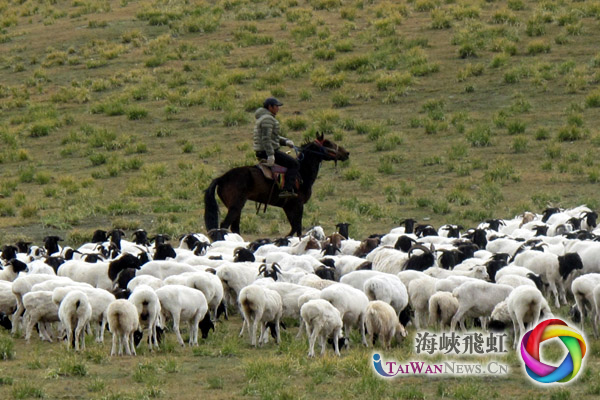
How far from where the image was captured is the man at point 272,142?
21891 millimetres

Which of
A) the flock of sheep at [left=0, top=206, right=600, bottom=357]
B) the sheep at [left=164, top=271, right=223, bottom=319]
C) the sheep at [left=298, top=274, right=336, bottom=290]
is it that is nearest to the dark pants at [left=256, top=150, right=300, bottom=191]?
the flock of sheep at [left=0, top=206, right=600, bottom=357]

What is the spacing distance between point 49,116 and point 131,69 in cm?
549

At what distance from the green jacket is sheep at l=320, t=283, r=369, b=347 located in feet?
29.5

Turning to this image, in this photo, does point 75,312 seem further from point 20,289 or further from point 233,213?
point 233,213

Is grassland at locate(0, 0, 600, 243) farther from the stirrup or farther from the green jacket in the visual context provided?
the green jacket

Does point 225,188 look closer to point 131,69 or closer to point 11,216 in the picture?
point 11,216

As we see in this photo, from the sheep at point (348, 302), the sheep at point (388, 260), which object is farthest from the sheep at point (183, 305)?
the sheep at point (388, 260)

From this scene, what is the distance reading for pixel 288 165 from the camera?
2239cm

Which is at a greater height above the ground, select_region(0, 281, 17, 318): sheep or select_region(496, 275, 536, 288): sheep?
select_region(496, 275, 536, 288): sheep

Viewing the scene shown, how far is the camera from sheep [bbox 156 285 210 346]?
43.3ft

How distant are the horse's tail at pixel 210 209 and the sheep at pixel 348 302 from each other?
8805mm

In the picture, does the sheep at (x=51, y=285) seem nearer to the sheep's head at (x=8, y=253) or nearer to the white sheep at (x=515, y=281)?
the sheep's head at (x=8, y=253)

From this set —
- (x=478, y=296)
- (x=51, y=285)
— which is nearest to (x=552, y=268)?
(x=478, y=296)

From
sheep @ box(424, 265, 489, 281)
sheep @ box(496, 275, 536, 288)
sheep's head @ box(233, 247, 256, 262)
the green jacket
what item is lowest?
sheep's head @ box(233, 247, 256, 262)
